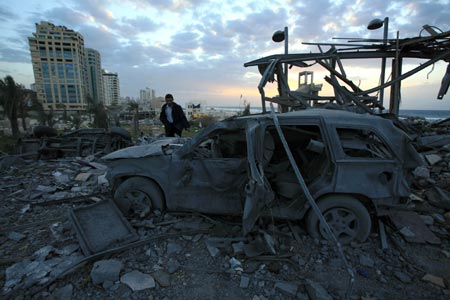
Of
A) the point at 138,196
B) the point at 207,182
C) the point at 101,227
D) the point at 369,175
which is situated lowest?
the point at 101,227

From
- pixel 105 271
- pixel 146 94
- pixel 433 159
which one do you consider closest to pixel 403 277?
pixel 105 271

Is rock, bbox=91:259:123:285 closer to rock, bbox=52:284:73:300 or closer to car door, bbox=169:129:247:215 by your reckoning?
rock, bbox=52:284:73:300

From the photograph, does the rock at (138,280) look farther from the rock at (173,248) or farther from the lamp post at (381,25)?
the lamp post at (381,25)

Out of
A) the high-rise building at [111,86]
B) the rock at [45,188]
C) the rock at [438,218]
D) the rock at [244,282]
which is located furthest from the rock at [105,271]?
the high-rise building at [111,86]

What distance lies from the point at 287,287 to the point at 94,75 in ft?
352

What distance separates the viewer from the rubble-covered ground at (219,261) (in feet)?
7.21

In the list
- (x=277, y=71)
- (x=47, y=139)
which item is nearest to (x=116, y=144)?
(x=47, y=139)

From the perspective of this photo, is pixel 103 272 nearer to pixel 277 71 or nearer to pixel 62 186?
pixel 62 186

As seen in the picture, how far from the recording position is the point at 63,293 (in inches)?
84.4

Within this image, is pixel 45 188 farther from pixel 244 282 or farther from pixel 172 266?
pixel 244 282

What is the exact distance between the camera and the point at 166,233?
307 centimetres

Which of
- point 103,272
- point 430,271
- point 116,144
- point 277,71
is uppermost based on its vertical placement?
point 277,71

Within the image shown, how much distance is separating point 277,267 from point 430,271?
1.70 meters

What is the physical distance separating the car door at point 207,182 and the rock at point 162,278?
995 mm
